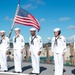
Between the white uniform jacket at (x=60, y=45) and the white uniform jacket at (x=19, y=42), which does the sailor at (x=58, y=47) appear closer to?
the white uniform jacket at (x=60, y=45)

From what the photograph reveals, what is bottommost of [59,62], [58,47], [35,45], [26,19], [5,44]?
[59,62]

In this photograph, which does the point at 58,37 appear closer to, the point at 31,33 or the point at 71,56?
the point at 31,33

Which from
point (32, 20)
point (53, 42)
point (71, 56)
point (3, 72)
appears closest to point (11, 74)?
point (3, 72)

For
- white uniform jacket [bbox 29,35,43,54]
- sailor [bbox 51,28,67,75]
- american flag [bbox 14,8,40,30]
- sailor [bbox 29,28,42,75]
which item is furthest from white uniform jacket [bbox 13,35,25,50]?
american flag [bbox 14,8,40,30]

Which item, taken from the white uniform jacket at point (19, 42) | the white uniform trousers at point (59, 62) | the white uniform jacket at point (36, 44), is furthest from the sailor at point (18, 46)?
the white uniform trousers at point (59, 62)

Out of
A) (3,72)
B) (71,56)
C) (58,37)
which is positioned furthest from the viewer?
(71,56)

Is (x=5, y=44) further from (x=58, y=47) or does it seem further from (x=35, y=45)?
(x=58, y=47)

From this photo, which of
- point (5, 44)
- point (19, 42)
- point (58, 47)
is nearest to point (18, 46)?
point (19, 42)

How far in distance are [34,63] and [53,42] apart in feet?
4.88

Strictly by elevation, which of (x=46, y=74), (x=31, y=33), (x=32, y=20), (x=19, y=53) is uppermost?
(x=32, y=20)

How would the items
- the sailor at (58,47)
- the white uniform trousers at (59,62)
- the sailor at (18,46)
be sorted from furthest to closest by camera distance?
1. the sailor at (18,46)
2. the white uniform trousers at (59,62)
3. the sailor at (58,47)

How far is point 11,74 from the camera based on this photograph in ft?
38.8

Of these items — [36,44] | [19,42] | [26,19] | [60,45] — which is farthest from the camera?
[26,19]

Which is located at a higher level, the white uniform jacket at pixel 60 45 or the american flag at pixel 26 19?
the american flag at pixel 26 19
